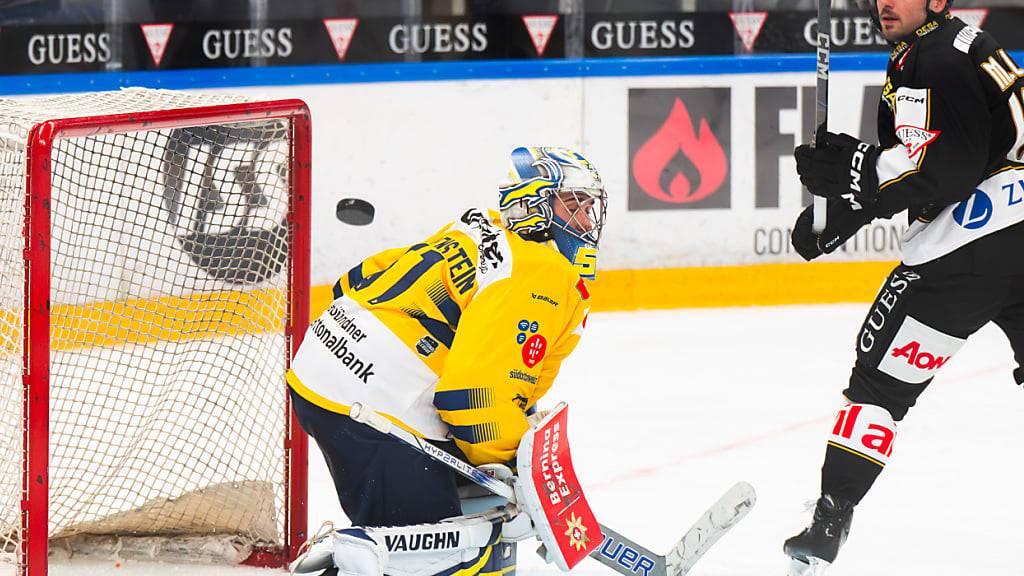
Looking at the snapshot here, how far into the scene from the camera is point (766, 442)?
14.8 ft

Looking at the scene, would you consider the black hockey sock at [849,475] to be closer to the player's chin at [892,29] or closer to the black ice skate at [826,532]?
the black ice skate at [826,532]

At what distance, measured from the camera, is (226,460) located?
3.49 meters

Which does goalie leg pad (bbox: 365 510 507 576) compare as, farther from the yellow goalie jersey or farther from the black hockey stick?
the black hockey stick

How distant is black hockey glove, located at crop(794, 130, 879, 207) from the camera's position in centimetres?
305

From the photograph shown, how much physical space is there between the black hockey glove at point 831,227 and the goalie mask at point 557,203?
0.67m

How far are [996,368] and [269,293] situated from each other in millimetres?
2938

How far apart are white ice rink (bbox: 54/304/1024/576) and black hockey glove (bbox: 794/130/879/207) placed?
82 centimetres

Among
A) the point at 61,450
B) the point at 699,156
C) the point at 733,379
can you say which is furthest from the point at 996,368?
the point at 61,450

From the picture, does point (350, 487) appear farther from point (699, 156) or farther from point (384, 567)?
point (699, 156)

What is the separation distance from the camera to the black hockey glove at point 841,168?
305cm

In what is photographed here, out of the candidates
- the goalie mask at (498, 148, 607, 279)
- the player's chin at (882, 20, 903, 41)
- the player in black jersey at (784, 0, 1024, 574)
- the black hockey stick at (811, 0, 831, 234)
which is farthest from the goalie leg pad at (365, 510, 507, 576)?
the player's chin at (882, 20, 903, 41)

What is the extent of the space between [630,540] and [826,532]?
15.8 inches

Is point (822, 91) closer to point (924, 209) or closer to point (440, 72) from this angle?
point (924, 209)

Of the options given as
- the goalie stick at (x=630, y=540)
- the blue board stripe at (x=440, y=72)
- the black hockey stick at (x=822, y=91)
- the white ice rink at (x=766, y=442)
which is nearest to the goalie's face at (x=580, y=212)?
the goalie stick at (x=630, y=540)
